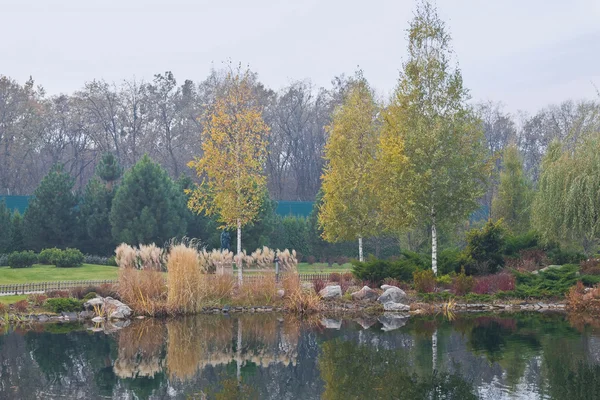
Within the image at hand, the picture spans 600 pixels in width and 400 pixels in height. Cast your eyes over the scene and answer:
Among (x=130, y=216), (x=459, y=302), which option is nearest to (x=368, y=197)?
(x=459, y=302)

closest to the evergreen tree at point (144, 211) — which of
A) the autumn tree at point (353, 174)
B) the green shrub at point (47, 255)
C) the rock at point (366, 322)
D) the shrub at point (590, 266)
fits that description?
the green shrub at point (47, 255)

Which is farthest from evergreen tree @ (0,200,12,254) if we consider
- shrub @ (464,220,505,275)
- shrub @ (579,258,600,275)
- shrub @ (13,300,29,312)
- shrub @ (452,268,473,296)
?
shrub @ (579,258,600,275)

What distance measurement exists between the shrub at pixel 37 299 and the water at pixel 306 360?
6.87 ft

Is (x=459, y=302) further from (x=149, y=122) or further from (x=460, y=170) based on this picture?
(x=149, y=122)

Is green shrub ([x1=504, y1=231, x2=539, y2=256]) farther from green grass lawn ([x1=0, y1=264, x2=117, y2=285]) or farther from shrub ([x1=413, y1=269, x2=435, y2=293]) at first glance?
green grass lawn ([x1=0, y1=264, x2=117, y2=285])

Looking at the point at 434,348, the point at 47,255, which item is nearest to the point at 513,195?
the point at 434,348

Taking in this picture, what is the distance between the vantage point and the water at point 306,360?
12.5 meters

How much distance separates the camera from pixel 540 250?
27.5 m

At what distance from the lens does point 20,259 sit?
3111 cm

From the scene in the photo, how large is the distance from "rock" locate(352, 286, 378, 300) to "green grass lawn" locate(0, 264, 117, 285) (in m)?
10.8

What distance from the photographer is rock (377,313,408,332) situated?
64.6 ft

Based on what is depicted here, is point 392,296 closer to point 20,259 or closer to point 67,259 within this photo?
point 67,259

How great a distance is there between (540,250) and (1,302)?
68.6 feet

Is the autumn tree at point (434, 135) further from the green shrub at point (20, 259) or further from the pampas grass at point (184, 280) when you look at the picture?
the green shrub at point (20, 259)
